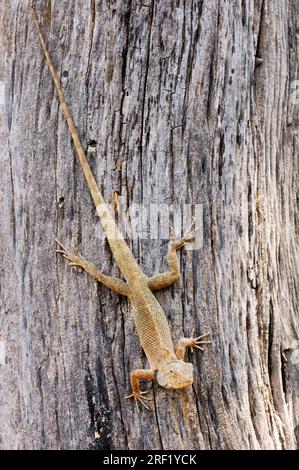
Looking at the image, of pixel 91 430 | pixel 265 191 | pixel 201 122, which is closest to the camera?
pixel 91 430

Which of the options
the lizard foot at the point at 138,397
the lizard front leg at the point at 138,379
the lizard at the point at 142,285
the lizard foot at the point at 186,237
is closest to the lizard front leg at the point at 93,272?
the lizard at the point at 142,285

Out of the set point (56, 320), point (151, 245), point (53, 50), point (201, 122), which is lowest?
point (56, 320)

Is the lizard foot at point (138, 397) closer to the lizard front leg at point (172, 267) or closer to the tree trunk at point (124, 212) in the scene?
the tree trunk at point (124, 212)

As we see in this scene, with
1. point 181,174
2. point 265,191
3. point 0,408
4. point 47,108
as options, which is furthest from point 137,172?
point 0,408

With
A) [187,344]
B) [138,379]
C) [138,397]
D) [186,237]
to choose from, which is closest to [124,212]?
[186,237]

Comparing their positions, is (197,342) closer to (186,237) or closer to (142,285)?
(142,285)
